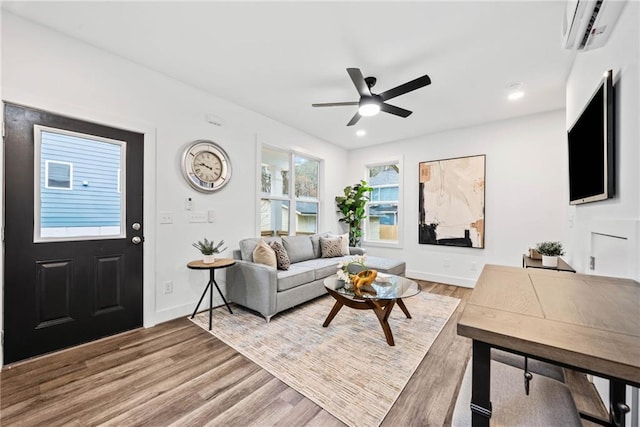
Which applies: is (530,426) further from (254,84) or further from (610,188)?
(254,84)

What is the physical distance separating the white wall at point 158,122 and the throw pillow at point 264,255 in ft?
1.67

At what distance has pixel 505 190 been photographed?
150 inches

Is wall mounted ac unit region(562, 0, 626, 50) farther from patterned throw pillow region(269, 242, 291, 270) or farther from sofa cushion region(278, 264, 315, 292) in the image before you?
patterned throw pillow region(269, 242, 291, 270)

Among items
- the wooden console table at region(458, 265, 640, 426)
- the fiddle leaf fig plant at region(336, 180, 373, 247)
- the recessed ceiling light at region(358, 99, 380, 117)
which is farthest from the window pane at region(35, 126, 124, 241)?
the fiddle leaf fig plant at region(336, 180, 373, 247)

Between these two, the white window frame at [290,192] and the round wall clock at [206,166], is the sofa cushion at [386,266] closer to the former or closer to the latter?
the white window frame at [290,192]

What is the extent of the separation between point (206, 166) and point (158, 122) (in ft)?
2.12

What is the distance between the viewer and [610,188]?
4.71 ft

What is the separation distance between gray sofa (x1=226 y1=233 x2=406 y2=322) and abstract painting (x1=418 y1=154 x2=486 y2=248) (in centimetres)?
114

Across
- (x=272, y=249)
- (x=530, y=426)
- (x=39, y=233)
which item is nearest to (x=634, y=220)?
(x=530, y=426)

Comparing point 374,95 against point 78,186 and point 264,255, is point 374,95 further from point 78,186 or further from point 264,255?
point 78,186

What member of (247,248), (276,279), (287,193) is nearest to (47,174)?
(247,248)

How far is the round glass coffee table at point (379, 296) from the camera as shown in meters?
2.26

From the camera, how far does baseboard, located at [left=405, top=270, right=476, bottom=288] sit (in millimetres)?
4088

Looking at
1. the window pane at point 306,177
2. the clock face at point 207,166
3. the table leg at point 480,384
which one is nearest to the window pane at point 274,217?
the window pane at point 306,177
